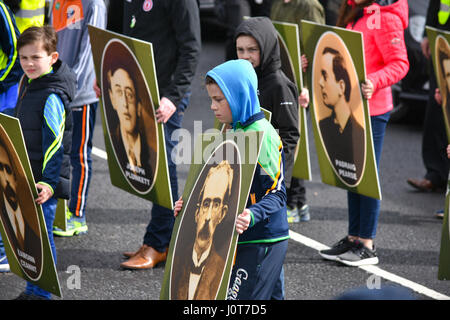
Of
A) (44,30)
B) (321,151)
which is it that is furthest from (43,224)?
(321,151)

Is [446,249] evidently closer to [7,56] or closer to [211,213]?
[211,213]

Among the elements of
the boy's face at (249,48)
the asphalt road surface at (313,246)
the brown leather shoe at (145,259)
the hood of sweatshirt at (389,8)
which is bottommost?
the asphalt road surface at (313,246)

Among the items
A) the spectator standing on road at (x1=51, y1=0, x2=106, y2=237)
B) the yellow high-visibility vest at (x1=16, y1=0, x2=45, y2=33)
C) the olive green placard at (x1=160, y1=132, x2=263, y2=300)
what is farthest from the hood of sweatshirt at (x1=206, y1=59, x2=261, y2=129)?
the yellow high-visibility vest at (x1=16, y1=0, x2=45, y2=33)

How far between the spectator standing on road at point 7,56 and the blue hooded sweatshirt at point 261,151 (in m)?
2.43

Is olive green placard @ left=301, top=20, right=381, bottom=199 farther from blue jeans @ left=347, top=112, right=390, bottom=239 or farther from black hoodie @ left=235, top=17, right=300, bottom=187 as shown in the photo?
black hoodie @ left=235, top=17, right=300, bottom=187

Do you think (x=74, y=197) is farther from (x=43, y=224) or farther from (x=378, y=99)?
(x=378, y=99)

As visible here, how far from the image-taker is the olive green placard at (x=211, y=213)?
3.35 meters

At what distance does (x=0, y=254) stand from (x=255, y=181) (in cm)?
250

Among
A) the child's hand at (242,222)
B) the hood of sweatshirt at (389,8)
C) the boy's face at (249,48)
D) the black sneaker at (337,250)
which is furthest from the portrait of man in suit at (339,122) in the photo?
the child's hand at (242,222)

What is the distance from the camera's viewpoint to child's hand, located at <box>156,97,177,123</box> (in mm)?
5012

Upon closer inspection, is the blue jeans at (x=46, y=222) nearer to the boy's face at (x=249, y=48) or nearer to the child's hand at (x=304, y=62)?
the boy's face at (x=249, y=48)

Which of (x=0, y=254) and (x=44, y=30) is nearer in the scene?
(x=44, y=30)
